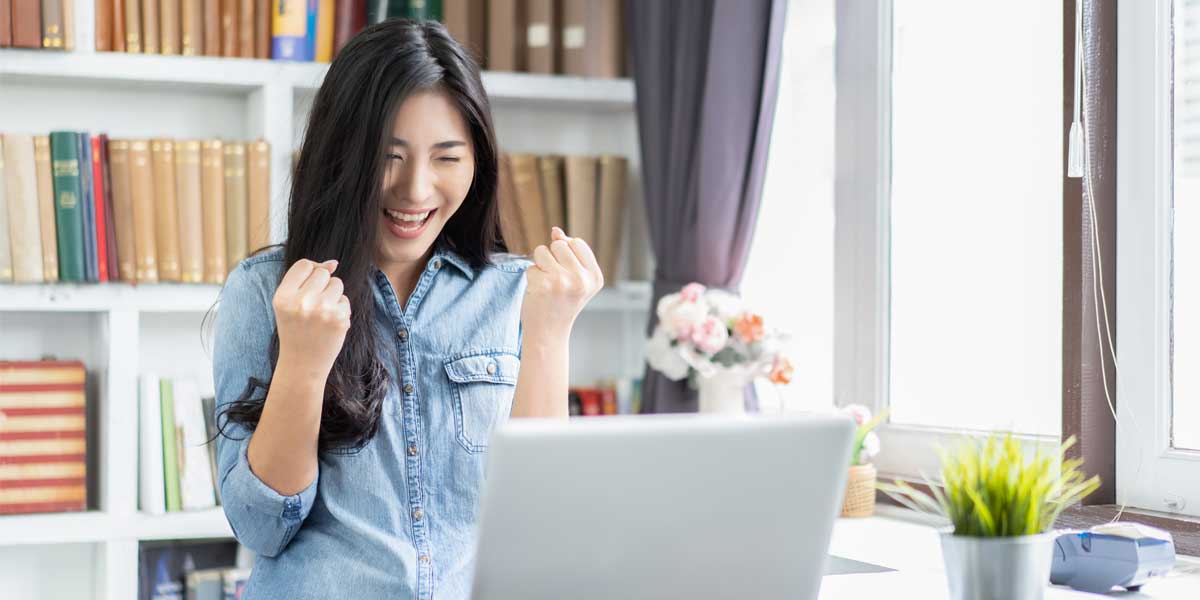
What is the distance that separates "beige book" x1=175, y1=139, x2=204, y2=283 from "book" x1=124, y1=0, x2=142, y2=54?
21 centimetres

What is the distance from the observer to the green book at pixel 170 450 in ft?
7.95

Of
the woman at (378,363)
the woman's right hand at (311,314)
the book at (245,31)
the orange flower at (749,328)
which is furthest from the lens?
the book at (245,31)

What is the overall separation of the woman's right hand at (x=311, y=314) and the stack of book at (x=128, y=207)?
1.13 meters

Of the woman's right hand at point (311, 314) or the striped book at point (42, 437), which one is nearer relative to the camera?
the woman's right hand at point (311, 314)

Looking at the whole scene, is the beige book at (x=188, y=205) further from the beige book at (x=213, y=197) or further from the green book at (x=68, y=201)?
the green book at (x=68, y=201)

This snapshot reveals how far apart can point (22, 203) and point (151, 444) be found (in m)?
0.51

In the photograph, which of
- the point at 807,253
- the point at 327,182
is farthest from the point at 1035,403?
the point at 327,182

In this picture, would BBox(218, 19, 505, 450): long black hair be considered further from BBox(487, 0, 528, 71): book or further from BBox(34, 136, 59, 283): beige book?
BBox(487, 0, 528, 71): book

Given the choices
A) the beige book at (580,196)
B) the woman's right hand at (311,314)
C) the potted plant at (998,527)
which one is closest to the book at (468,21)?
the beige book at (580,196)

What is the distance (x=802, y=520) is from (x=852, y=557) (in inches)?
35.4

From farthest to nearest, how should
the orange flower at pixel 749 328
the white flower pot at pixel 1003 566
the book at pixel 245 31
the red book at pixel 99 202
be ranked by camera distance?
the book at pixel 245 31
the red book at pixel 99 202
the orange flower at pixel 749 328
the white flower pot at pixel 1003 566

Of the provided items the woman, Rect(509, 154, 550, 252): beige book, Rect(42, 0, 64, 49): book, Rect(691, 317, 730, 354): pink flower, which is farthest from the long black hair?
Rect(509, 154, 550, 252): beige book

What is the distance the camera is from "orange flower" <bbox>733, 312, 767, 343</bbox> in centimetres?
226

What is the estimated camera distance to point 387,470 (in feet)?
4.64
